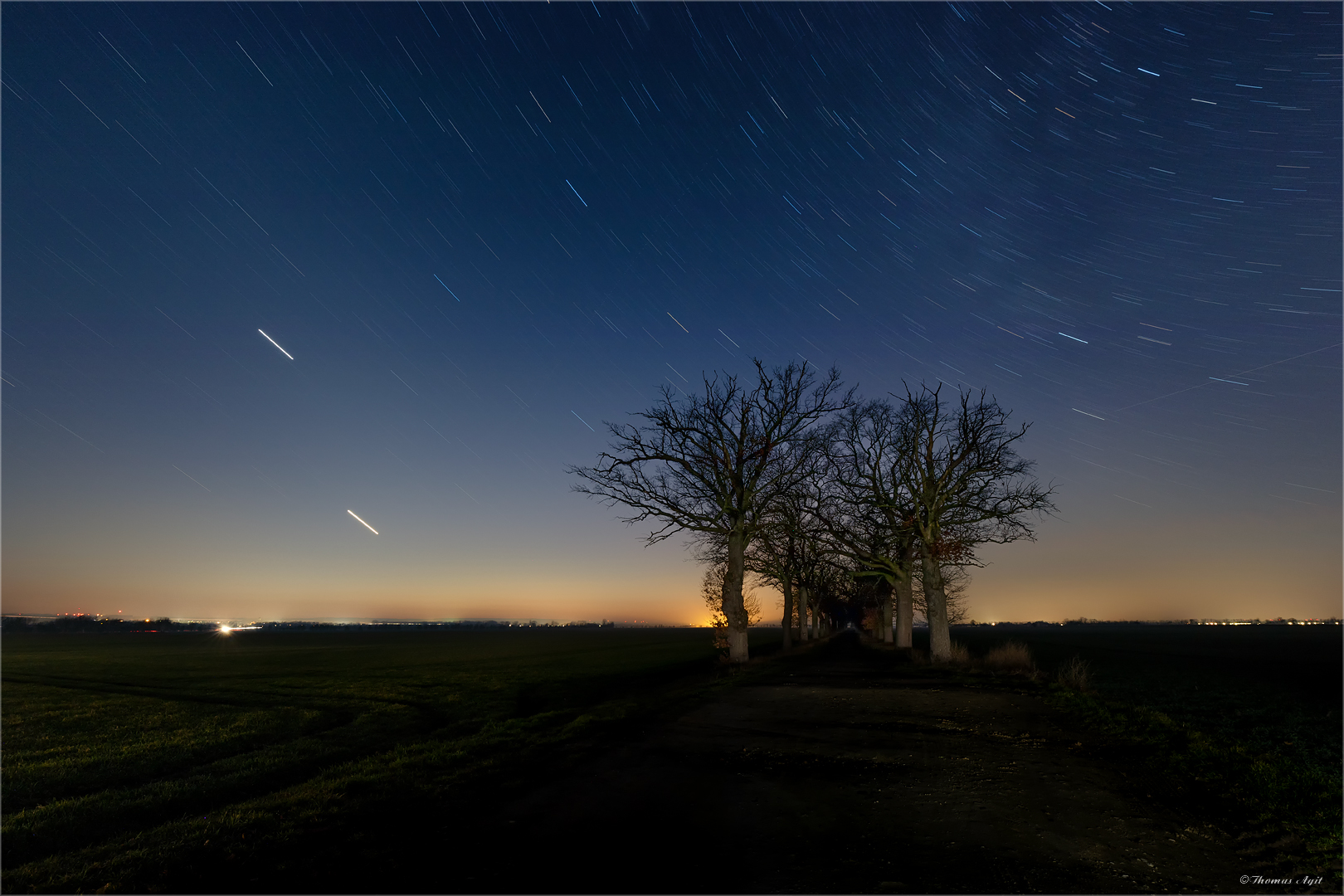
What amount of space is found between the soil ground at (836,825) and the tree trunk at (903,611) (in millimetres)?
24446

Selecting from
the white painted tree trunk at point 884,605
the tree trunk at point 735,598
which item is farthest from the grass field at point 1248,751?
the white painted tree trunk at point 884,605

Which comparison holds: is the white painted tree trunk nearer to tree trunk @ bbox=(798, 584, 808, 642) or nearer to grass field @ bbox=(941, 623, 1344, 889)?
tree trunk @ bbox=(798, 584, 808, 642)

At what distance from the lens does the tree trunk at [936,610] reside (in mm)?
28531

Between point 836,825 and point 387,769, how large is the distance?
7.34m

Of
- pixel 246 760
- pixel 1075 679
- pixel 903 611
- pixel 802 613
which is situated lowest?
pixel 802 613

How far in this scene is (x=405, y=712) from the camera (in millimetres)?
22312

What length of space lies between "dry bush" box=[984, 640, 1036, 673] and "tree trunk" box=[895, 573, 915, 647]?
6614 millimetres

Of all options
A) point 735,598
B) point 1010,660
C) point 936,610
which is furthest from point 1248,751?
point 735,598

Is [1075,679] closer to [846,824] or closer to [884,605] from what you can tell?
[846,824]

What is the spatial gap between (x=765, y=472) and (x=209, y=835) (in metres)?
24.1

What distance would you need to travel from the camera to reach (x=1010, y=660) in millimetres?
26094

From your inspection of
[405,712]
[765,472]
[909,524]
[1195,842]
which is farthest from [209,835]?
[909,524]

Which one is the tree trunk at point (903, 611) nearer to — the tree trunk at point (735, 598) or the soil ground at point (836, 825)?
the tree trunk at point (735, 598)

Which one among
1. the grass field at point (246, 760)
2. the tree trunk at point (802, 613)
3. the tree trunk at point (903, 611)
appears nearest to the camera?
the grass field at point (246, 760)
